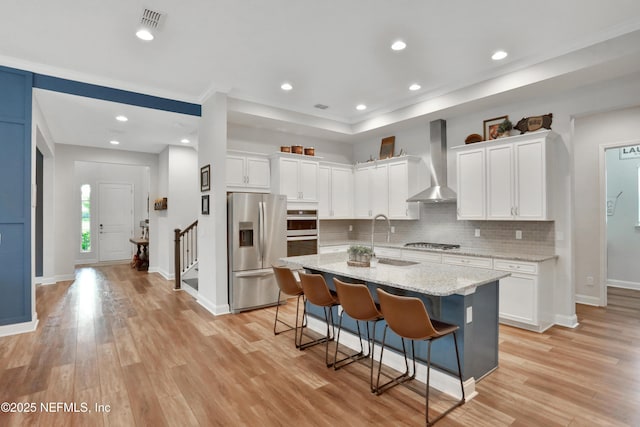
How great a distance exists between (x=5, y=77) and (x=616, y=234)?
374 inches

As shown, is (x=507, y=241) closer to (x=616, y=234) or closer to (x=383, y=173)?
(x=383, y=173)

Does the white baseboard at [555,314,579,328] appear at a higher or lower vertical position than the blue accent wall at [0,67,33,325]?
lower

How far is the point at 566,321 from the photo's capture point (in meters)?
4.06

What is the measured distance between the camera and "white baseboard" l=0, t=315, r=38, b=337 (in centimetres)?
375

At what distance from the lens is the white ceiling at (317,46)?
2885 millimetres

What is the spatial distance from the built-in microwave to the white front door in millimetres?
6668

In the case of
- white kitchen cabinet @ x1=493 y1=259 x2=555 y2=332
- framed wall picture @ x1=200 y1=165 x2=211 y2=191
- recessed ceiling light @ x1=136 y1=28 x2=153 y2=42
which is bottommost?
white kitchen cabinet @ x1=493 y1=259 x2=555 y2=332

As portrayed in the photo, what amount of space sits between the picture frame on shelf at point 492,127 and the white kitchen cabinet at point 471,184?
1.11 ft

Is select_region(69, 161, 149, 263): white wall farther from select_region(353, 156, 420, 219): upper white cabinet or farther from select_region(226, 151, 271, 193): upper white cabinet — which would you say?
select_region(353, 156, 420, 219): upper white cabinet

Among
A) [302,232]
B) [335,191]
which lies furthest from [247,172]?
[335,191]

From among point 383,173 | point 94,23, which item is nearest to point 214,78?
point 94,23

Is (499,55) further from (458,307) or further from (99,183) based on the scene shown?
(99,183)

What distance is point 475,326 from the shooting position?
265 centimetres

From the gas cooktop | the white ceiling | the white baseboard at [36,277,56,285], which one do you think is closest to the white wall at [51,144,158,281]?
the white baseboard at [36,277,56,285]
